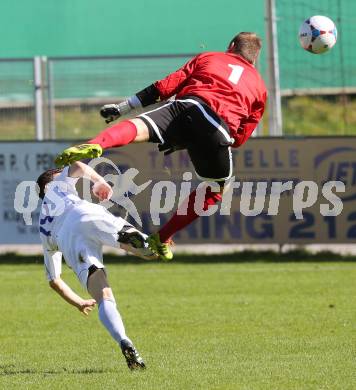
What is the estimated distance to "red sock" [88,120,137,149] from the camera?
31.2 feet

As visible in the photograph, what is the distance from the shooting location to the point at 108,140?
376 inches

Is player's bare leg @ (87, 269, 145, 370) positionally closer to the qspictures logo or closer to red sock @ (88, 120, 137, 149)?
red sock @ (88, 120, 137, 149)

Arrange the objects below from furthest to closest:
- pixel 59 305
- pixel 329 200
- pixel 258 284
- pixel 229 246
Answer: pixel 229 246, pixel 329 200, pixel 258 284, pixel 59 305

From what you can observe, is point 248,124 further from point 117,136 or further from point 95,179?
point 95,179

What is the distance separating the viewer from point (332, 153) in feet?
64.1

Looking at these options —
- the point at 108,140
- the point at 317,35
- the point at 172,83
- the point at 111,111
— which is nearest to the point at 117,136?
the point at 108,140

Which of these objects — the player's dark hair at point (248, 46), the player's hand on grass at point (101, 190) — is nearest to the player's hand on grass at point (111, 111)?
the player's hand on grass at point (101, 190)

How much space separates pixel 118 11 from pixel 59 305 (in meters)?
11.6

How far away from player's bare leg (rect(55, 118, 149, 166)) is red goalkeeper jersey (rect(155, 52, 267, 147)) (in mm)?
660

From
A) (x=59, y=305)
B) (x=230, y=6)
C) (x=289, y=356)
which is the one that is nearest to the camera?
(x=289, y=356)

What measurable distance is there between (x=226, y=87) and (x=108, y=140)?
1326 millimetres

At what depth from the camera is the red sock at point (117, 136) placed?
952cm

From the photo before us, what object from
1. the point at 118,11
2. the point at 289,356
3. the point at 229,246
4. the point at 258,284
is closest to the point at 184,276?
the point at 258,284

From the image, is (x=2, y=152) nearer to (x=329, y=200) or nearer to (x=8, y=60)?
(x=8, y=60)
